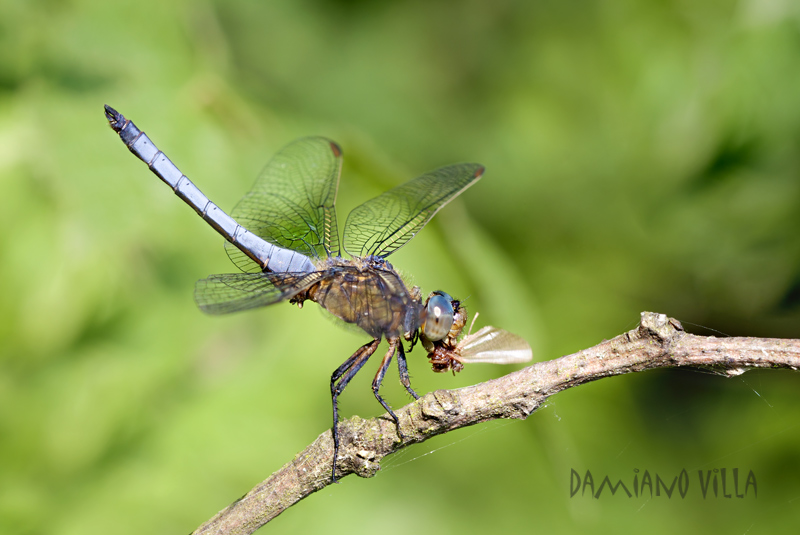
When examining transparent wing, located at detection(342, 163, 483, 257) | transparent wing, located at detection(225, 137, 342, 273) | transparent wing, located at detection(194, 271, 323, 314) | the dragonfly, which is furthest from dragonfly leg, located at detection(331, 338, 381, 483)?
transparent wing, located at detection(225, 137, 342, 273)

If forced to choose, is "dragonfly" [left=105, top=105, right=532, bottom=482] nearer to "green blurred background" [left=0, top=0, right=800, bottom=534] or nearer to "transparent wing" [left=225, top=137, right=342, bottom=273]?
"transparent wing" [left=225, top=137, right=342, bottom=273]

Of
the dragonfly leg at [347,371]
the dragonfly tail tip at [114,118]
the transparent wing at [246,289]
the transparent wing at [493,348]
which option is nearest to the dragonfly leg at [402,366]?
the dragonfly leg at [347,371]

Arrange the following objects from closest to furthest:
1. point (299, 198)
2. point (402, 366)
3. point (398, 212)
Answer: point (402, 366) < point (398, 212) < point (299, 198)

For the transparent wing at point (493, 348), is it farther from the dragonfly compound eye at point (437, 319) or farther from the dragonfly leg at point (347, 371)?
the dragonfly leg at point (347, 371)

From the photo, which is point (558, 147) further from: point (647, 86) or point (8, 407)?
point (8, 407)

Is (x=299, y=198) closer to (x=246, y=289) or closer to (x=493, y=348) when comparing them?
(x=246, y=289)

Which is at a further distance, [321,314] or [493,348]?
[321,314]

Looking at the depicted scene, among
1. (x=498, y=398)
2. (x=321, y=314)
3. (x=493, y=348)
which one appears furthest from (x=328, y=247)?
(x=498, y=398)
